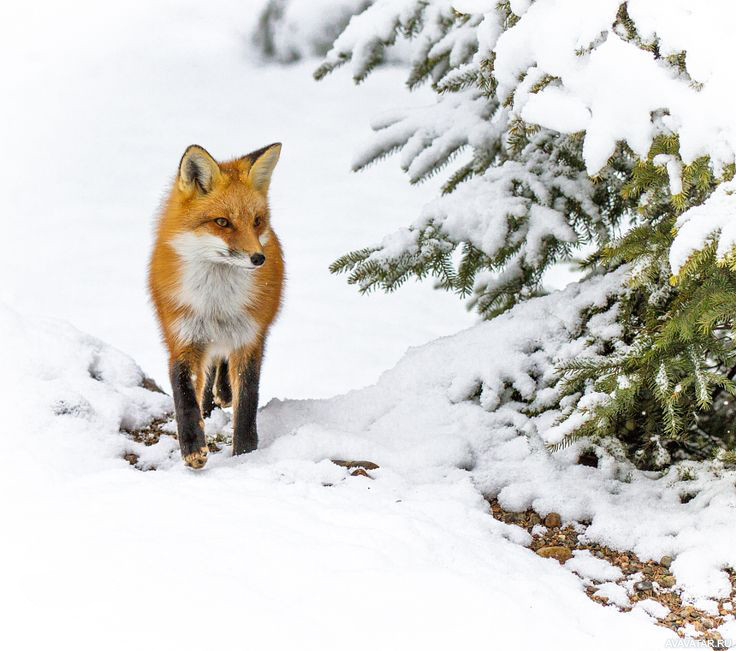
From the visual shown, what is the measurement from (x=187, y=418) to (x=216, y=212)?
90 centimetres

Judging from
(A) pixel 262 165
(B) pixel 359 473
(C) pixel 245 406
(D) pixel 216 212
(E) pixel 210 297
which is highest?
(A) pixel 262 165

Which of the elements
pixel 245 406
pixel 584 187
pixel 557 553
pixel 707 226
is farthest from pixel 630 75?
pixel 245 406

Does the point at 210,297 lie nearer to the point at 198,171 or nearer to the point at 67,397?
the point at 198,171

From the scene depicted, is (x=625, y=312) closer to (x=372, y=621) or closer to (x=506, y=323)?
(x=506, y=323)

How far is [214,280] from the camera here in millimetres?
3879

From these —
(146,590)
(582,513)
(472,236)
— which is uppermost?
(472,236)

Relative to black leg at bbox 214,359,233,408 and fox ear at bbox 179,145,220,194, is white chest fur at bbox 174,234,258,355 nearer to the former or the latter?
fox ear at bbox 179,145,220,194

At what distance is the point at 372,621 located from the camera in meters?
2.38

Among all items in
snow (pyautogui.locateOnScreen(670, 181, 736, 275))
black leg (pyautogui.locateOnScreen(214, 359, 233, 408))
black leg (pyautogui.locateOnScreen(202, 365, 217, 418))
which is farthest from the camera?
black leg (pyautogui.locateOnScreen(214, 359, 233, 408))

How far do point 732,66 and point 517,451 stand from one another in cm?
185

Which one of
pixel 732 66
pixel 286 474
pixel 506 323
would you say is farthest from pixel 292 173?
pixel 732 66

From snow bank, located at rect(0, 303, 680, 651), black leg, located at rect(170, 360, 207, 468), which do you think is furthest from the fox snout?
snow bank, located at rect(0, 303, 680, 651)

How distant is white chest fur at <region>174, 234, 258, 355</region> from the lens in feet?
12.6

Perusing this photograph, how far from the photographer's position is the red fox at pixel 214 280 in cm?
374
